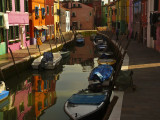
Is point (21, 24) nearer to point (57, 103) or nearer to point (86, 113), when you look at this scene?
point (57, 103)

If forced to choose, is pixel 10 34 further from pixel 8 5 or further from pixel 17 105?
pixel 17 105

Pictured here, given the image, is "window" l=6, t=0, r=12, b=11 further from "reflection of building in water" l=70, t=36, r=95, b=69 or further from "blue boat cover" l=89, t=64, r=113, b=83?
"blue boat cover" l=89, t=64, r=113, b=83

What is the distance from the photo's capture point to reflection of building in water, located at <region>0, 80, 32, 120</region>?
13427 mm

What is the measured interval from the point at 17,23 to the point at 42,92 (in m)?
15.9

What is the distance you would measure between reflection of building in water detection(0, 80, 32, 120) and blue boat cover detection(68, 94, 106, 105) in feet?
→ 8.70

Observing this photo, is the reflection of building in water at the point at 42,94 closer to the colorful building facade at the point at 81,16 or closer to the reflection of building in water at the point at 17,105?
the reflection of building in water at the point at 17,105

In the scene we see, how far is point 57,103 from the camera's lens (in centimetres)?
1510

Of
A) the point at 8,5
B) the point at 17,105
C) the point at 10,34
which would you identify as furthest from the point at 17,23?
the point at 17,105

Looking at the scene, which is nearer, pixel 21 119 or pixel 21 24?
pixel 21 119

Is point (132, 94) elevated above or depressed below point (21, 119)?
above

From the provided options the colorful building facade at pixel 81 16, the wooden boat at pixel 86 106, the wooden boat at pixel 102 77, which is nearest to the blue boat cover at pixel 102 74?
the wooden boat at pixel 102 77

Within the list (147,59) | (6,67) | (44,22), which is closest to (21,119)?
(6,67)

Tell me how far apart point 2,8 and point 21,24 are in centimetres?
568

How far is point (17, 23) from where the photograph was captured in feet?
104
